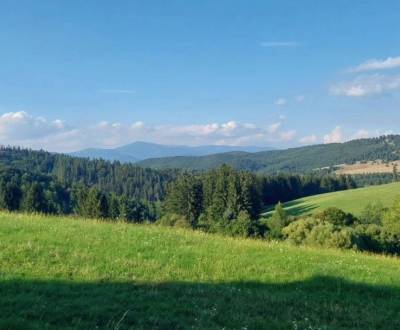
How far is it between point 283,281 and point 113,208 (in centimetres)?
10389

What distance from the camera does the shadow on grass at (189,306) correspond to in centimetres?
952

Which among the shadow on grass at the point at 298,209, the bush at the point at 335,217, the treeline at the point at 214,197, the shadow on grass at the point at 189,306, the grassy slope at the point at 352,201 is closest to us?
the shadow on grass at the point at 189,306

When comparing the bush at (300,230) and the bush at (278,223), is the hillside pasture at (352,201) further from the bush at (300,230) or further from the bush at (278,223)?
the bush at (300,230)

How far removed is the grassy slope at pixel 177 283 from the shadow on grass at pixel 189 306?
0.02m

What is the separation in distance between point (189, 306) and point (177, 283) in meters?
1.94

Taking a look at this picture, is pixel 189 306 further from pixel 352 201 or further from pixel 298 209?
pixel 352 201

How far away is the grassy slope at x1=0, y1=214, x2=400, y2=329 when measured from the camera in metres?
10.0

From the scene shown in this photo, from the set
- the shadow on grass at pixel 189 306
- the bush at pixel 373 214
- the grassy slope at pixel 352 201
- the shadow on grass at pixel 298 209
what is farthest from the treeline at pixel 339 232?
the grassy slope at pixel 352 201

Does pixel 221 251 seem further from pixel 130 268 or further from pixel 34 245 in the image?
pixel 34 245

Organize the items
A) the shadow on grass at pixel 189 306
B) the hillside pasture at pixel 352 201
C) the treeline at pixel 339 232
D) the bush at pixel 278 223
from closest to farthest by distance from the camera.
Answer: the shadow on grass at pixel 189 306 → the treeline at pixel 339 232 → the bush at pixel 278 223 → the hillside pasture at pixel 352 201

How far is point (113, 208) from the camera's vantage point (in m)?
115

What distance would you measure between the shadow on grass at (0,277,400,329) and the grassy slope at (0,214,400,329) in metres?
0.02

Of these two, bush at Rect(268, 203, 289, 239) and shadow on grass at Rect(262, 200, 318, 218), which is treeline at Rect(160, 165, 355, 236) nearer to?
shadow on grass at Rect(262, 200, 318, 218)

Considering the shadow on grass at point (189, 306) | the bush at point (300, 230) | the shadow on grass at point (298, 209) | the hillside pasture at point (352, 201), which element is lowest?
the shadow on grass at point (298, 209)
